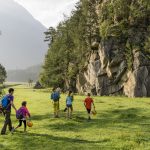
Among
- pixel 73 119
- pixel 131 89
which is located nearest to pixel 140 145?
pixel 73 119

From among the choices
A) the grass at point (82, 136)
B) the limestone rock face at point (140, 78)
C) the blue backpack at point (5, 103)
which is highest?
the limestone rock face at point (140, 78)

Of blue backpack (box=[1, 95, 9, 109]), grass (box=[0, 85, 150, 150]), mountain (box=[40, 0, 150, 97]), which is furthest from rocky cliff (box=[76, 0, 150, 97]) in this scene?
blue backpack (box=[1, 95, 9, 109])

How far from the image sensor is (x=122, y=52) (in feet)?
268

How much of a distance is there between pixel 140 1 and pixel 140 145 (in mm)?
66740

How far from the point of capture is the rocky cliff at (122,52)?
75.1 m

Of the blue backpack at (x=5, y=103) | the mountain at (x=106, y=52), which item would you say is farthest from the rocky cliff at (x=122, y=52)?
the blue backpack at (x=5, y=103)

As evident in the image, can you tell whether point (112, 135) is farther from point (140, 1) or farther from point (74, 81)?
point (74, 81)

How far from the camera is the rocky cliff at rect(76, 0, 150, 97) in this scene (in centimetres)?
7506

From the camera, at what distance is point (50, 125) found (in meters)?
29.6

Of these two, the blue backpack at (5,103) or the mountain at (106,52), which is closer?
the blue backpack at (5,103)

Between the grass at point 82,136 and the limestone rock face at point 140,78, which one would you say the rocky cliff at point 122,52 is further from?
the grass at point 82,136

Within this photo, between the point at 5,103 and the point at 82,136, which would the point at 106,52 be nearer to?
the point at 82,136

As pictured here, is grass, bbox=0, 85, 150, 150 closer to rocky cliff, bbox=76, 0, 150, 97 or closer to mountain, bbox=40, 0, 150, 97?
rocky cliff, bbox=76, 0, 150, 97

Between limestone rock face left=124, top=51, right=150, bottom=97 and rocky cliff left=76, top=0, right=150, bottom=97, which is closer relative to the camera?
limestone rock face left=124, top=51, right=150, bottom=97
